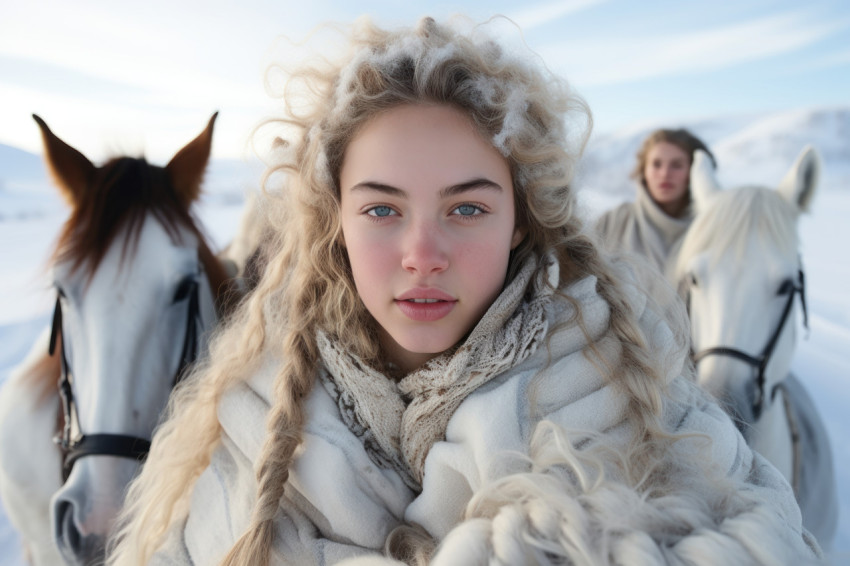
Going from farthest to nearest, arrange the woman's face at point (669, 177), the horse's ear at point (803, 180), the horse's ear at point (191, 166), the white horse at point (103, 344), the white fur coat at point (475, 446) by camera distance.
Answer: the woman's face at point (669, 177), the horse's ear at point (803, 180), the horse's ear at point (191, 166), the white horse at point (103, 344), the white fur coat at point (475, 446)

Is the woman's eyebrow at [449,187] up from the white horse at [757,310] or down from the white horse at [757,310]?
up

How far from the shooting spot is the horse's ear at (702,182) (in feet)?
7.73

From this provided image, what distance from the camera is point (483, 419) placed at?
1.00 metres

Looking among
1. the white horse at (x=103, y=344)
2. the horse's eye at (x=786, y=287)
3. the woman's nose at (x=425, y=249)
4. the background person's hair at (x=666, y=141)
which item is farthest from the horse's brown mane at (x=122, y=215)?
the background person's hair at (x=666, y=141)

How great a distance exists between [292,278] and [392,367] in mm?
335

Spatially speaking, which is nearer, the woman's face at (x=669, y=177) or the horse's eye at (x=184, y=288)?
the horse's eye at (x=184, y=288)

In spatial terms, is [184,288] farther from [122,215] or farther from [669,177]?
[669,177]

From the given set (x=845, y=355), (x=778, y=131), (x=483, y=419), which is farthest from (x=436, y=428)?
(x=778, y=131)

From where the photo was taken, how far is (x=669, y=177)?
9.69ft

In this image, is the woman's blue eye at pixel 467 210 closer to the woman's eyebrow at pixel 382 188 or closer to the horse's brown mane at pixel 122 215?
the woman's eyebrow at pixel 382 188

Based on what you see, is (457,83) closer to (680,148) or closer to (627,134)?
(680,148)

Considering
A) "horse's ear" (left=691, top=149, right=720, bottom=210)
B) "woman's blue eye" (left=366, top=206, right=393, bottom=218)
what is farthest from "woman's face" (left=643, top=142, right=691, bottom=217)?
"woman's blue eye" (left=366, top=206, right=393, bottom=218)

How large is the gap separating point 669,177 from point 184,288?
8.11 feet

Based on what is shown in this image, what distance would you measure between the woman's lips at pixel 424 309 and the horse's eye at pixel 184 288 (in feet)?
2.96
